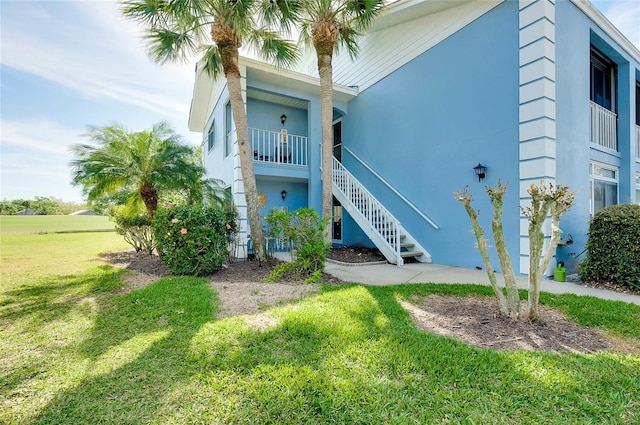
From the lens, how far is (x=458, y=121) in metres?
7.58

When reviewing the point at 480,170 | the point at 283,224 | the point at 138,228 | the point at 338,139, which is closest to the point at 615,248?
the point at 480,170

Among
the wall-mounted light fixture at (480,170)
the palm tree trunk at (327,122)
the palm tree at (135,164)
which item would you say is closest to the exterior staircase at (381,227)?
the palm tree trunk at (327,122)

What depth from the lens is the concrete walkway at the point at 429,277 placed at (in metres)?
5.16

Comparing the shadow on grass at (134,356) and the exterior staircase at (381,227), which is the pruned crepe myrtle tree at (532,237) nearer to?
the shadow on grass at (134,356)

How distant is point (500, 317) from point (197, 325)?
3.99m

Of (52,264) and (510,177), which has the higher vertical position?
(510,177)

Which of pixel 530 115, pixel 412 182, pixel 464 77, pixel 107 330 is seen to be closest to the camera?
pixel 107 330

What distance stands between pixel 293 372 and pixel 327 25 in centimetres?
805

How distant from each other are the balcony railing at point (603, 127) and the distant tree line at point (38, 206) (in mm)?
40719

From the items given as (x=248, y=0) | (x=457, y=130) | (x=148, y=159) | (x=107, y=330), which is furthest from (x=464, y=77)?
(x=148, y=159)

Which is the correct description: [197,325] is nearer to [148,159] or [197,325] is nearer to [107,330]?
[107,330]

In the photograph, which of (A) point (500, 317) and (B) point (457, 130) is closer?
(A) point (500, 317)

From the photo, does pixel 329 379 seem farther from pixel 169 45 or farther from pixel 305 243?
pixel 169 45

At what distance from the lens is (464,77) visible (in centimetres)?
741
